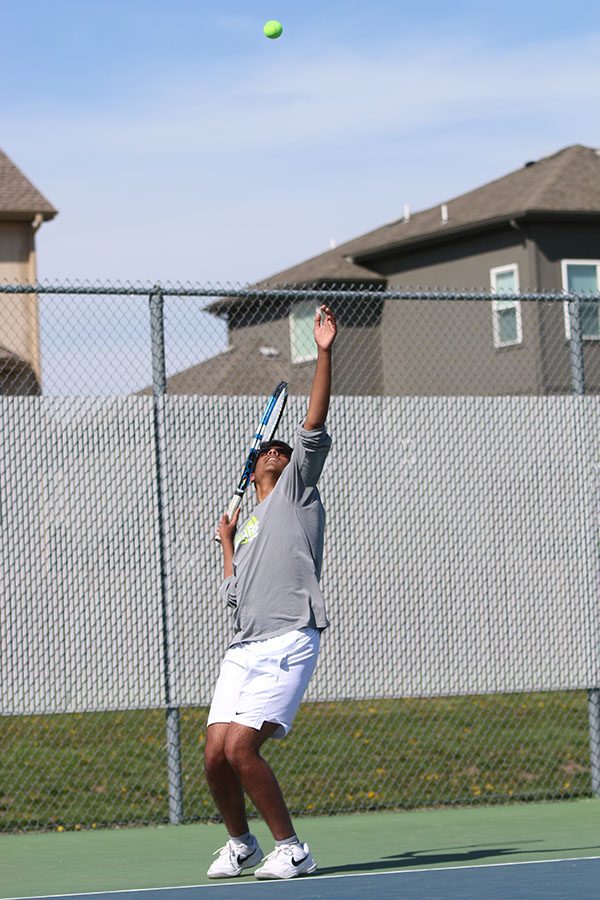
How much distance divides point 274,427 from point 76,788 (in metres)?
3.98

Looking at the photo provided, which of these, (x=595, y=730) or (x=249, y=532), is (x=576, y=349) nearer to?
(x=595, y=730)

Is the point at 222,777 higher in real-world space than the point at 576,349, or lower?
lower

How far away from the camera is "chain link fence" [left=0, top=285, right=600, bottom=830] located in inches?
332

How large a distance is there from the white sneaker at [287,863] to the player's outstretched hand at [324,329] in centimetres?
204

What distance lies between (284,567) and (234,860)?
1264 millimetres

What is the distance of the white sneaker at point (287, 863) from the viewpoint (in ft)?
21.2

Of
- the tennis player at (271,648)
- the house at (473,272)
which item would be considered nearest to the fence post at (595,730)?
the tennis player at (271,648)

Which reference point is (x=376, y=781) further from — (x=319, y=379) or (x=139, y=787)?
(x=319, y=379)

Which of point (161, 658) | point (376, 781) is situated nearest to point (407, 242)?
Answer: point (376, 781)

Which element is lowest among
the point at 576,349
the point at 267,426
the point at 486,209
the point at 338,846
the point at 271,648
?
the point at 338,846

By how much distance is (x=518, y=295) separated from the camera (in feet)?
30.0

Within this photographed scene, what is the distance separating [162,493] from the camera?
28.1 feet

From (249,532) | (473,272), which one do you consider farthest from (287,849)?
(473,272)

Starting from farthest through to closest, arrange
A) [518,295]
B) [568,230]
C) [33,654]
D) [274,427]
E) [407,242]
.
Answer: [407,242]
[568,230]
[518,295]
[33,654]
[274,427]
